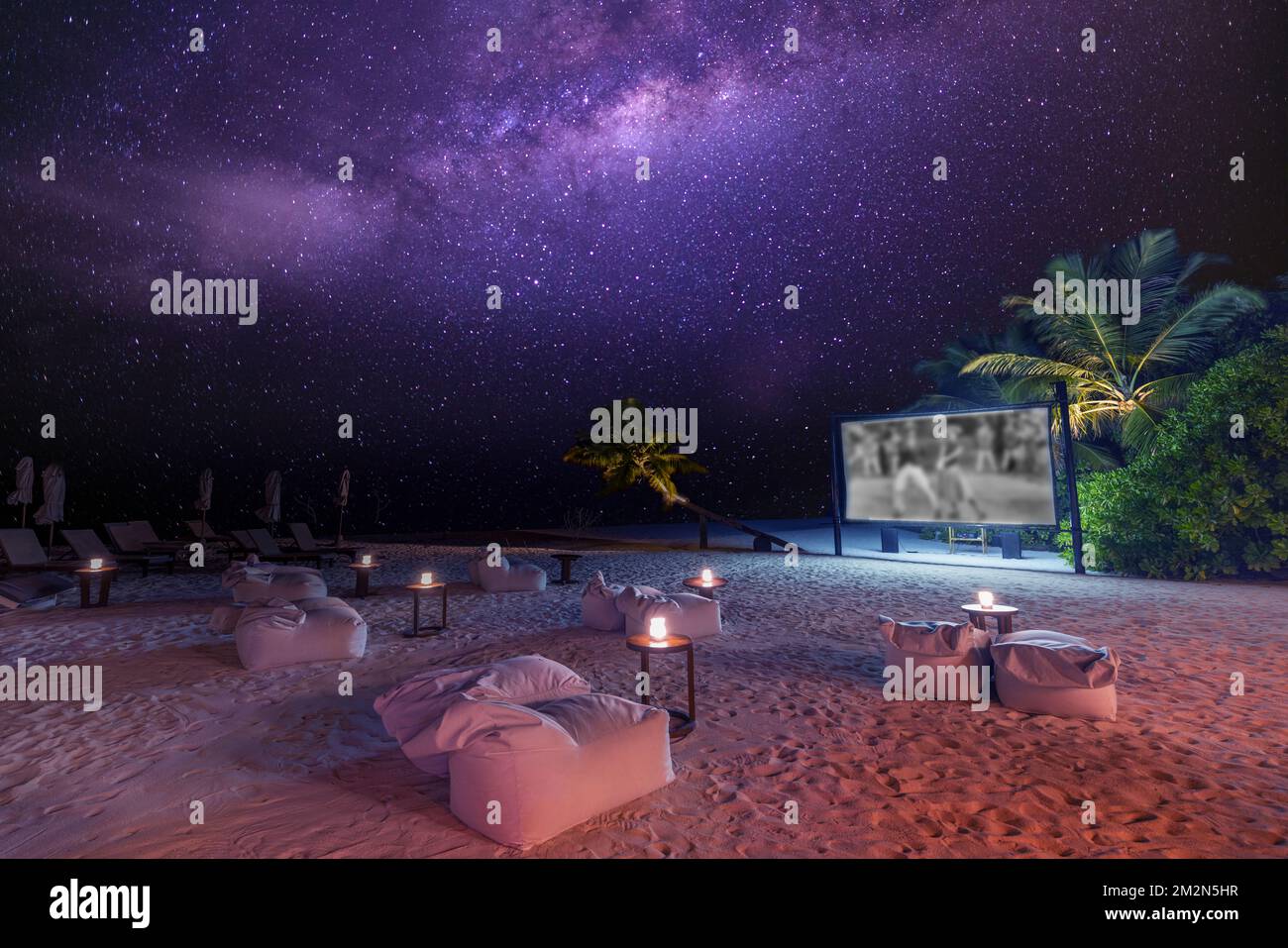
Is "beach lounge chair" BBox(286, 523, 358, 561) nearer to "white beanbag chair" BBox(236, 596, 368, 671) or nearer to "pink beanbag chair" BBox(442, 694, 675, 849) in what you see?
"white beanbag chair" BBox(236, 596, 368, 671)

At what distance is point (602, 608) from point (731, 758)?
4.18m

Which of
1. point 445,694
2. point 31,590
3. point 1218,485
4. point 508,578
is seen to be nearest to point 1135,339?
point 1218,485

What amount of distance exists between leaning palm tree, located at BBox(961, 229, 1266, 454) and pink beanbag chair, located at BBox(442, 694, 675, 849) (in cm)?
1625

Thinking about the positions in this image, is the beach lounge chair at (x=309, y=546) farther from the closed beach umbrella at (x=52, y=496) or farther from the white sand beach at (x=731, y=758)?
the white sand beach at (x=731, y=758)

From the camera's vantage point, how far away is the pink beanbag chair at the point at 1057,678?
4.70m

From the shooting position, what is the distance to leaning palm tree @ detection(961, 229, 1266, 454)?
15.8 metres

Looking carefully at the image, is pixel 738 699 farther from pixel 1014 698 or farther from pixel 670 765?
pixel 1014 698

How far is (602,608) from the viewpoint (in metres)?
8.17

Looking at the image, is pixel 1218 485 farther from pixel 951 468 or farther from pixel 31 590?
pixel 31 590

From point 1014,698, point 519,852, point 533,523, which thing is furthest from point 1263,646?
point 533,523

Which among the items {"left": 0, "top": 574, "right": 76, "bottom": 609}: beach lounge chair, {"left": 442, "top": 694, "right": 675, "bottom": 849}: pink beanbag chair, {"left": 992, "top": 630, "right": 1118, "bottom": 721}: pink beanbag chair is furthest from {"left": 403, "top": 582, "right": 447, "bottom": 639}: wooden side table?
{"left": 0, "top": 574, "right": 76, "bottom": 609}: beach lounge chair

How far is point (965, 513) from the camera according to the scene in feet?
49.6

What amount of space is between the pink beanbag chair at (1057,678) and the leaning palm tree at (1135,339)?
13.4m
